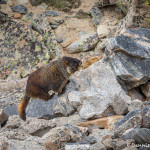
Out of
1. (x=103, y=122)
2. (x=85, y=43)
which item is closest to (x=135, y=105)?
(x=103, y=122)

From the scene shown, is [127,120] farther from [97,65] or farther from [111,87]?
[97,65]

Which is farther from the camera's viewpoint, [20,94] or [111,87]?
[20,94]

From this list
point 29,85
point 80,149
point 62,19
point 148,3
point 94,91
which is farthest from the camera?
point 62,19

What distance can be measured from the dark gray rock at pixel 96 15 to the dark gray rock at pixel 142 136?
8447mm

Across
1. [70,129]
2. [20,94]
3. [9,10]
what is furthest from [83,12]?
[70,129]

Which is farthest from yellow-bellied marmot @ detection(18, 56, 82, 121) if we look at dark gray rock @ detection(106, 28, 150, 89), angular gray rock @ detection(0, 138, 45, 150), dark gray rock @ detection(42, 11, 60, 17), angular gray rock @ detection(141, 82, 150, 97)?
dark gray rock @ detection(42, 11, 60, 17)

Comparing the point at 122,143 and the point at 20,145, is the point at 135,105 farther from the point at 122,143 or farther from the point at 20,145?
the point at 20,145

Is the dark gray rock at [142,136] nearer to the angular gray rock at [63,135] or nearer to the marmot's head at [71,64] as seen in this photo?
the angular gray rock at [63,135]

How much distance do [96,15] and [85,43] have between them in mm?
1327

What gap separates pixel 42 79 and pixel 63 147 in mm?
2617

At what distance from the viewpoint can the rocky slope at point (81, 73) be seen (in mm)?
4722

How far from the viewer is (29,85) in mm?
7223

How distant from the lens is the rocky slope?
4.72m

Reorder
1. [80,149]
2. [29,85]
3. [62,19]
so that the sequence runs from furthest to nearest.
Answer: [62,19] < [29,85] < [80,149]
